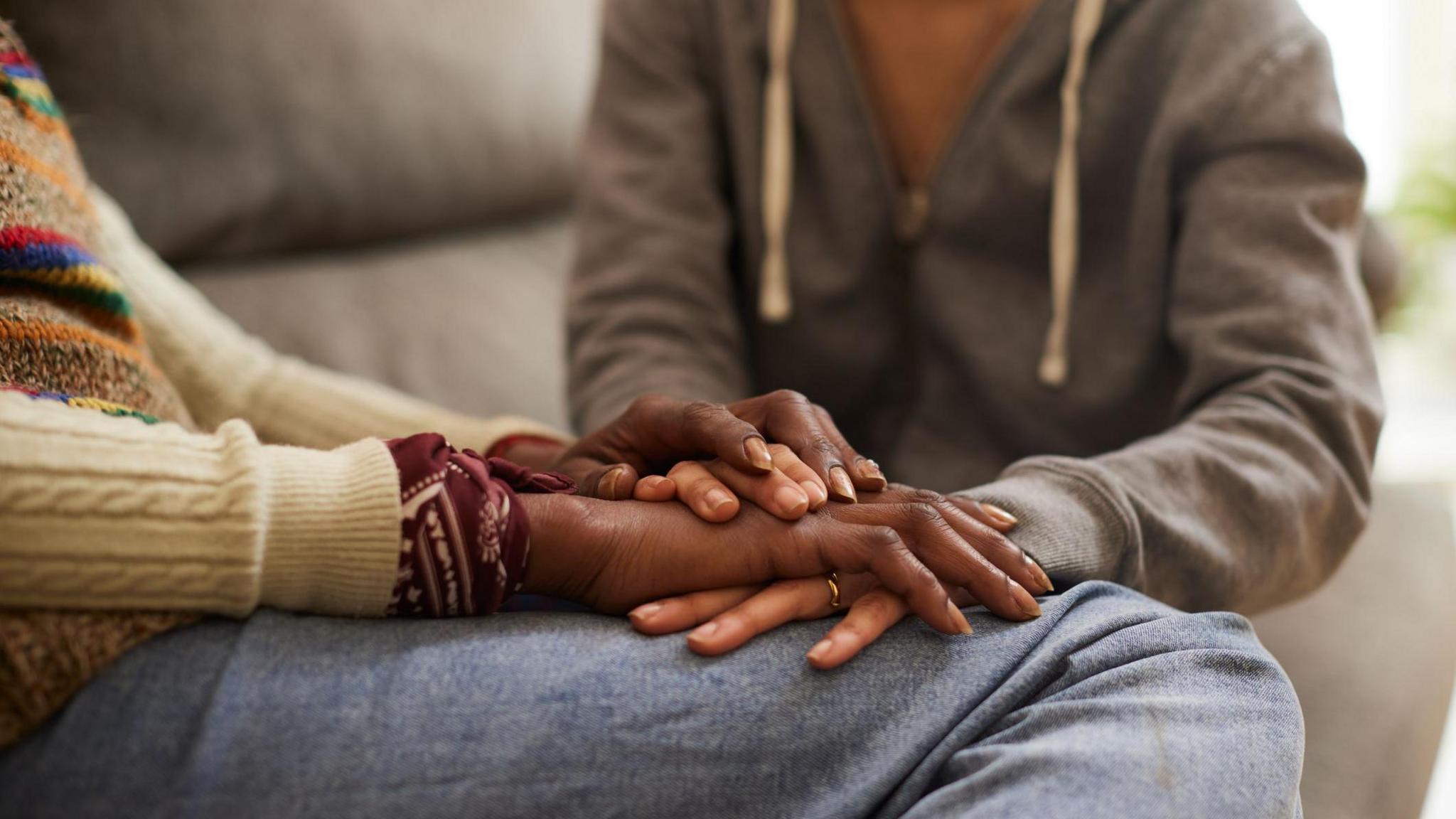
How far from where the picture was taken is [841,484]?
54 centimetres

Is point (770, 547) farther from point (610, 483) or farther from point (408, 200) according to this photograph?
point (408, 200)

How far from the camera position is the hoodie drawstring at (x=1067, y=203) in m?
0.82

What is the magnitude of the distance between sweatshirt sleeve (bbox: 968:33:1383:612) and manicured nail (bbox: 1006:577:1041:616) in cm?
4

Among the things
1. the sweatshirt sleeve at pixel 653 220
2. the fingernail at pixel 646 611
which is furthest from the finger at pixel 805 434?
the sweatshirt sleeve at pixel 653 220

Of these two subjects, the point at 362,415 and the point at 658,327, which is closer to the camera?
the point at 362,415

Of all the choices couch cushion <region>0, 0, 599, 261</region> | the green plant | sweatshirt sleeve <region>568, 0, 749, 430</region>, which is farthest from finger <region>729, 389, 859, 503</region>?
the green plant

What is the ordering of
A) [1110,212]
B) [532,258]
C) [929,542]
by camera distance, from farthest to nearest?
[532,258]
[1110,212]
[929,542]

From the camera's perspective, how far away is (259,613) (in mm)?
459

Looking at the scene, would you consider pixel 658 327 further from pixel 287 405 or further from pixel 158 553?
pixel 158 553

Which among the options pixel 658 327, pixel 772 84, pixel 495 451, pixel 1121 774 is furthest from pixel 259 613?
pixel 772 84

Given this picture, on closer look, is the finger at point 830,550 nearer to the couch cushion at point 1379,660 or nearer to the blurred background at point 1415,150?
the couch cushion at point 1379,660

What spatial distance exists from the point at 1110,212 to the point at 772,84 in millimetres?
308

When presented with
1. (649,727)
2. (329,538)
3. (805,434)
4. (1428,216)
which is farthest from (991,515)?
(1428,216)

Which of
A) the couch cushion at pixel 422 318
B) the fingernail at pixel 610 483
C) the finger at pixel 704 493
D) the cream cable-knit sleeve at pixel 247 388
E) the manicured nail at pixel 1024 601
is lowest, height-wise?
the couch cushion at pixel 422 318
